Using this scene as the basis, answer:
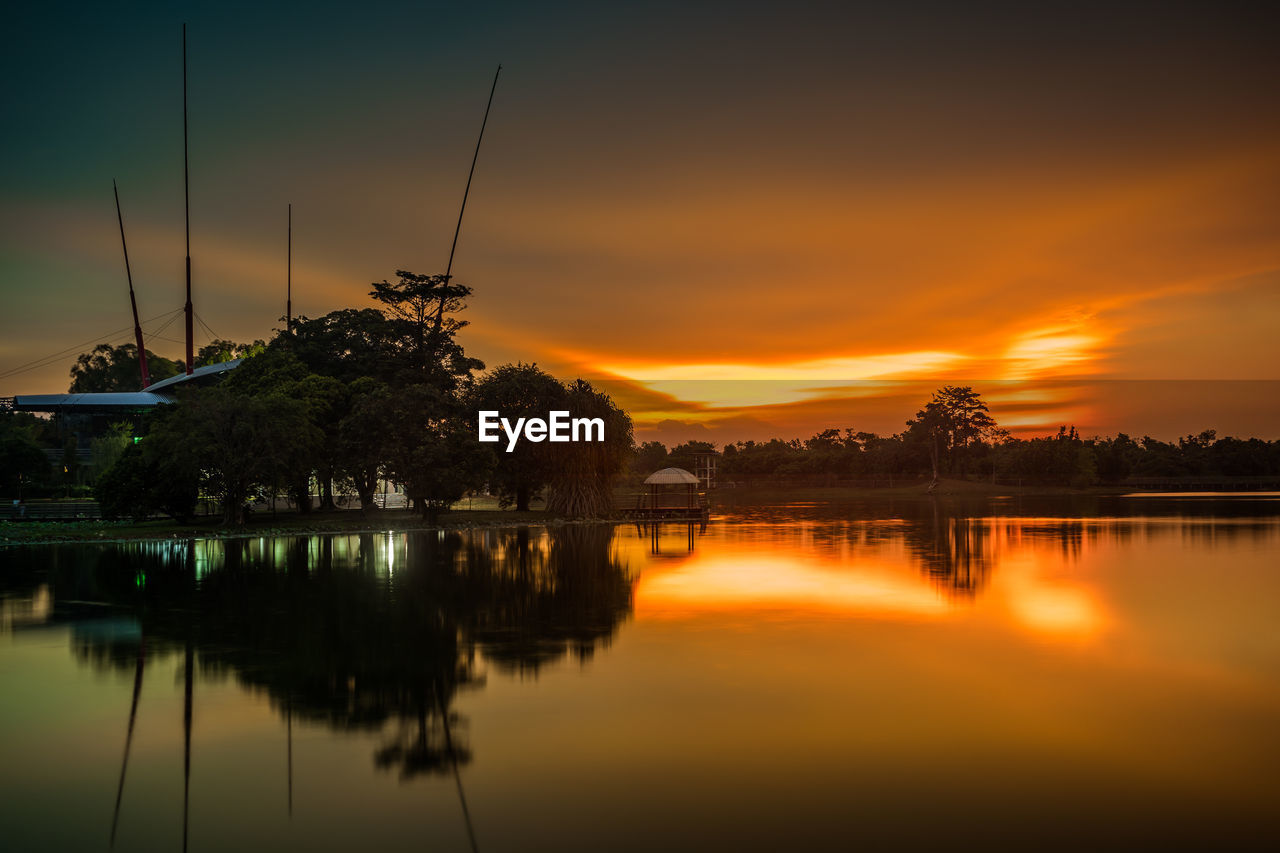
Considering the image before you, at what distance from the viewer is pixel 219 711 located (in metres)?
10.8

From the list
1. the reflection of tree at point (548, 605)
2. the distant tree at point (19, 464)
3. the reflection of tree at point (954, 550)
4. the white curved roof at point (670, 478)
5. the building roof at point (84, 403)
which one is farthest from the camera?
the building roof at point (84, 403)

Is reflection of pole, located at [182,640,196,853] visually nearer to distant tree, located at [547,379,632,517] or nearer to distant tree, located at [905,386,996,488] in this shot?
distant tree, located at [547,379,632,517]

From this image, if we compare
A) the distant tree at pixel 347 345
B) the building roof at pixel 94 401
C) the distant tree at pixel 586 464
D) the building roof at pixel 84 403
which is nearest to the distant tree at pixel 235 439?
the distant tree at pixel 347 345

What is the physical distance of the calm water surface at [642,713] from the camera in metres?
7.42

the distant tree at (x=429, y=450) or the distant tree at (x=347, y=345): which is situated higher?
the distant tree at (x=347, y=345)

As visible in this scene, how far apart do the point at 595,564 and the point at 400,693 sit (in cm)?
1662

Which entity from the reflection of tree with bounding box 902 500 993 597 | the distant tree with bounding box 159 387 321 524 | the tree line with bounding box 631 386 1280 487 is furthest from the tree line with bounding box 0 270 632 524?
the tree line with bounding box 631 386 1280 487

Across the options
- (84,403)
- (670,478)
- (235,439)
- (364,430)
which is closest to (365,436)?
(364,430)

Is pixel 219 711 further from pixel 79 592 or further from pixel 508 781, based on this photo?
pixel 79 592

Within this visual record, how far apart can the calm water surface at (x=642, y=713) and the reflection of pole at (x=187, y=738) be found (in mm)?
36

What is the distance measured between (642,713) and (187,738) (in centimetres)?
501

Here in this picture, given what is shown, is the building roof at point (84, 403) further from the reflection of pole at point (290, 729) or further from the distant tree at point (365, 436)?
the reflection of pole at point (290, 729)

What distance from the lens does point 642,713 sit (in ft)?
34.9

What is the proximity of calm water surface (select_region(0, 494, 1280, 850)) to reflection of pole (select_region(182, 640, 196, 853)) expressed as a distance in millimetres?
36
